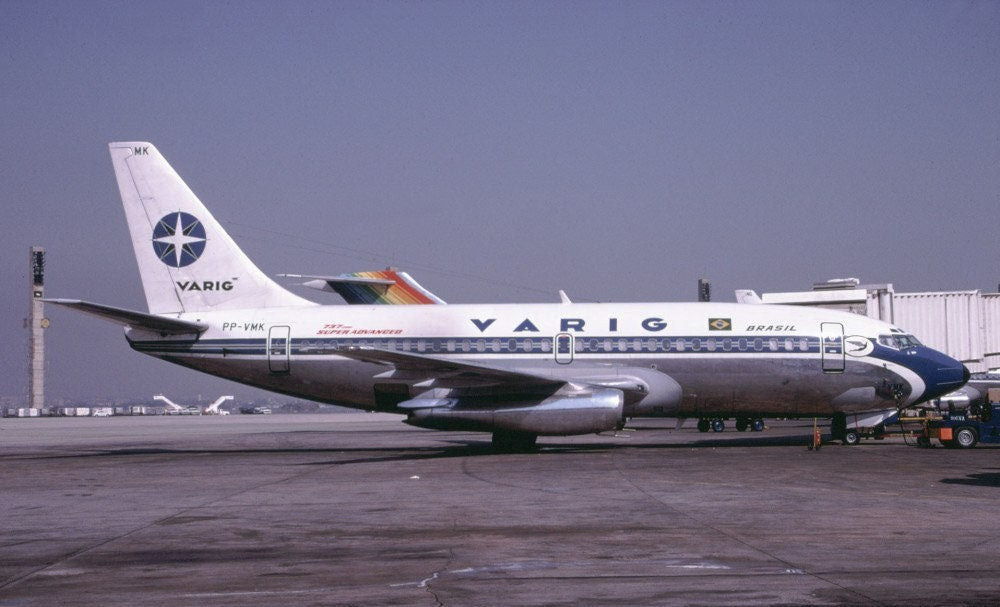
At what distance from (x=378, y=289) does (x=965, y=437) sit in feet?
110

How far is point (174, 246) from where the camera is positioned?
31625 millimetres

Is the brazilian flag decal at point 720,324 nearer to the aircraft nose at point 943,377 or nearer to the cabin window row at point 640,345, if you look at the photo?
the cabin window row at point 640,345

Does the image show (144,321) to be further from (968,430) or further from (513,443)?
(968,430)

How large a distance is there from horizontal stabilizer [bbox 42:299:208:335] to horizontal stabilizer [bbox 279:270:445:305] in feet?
80.3

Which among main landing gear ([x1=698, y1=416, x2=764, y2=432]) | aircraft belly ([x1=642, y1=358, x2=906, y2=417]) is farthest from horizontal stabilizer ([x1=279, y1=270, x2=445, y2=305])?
aircraft belly ([x1=642, y1=358, x2=906, y2=417])

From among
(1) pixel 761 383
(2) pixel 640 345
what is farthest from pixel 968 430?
(2) pixel 640 345

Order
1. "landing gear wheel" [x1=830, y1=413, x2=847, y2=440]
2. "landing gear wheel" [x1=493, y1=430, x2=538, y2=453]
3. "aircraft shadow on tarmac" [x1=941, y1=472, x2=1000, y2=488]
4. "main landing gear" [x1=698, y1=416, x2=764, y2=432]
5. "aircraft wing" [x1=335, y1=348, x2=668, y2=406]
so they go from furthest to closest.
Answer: "main landing gear" [x1=698, y1=416, x2=764, y2=432] → "landing gear wheel" [x1=830, y1=413, x2=847, y2=440] → "landing gear wheel" [x1=493, y1=430, x2=538, y2=453] → "aircraft wing" [x1=335, y1=348, x2=668, y2=406] → "aircraft shadow on tarmac" [x1=941, y1=472, x2=1000, y2=488]

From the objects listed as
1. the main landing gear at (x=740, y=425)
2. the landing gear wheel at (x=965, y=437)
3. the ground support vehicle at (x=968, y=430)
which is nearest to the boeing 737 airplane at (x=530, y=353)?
the ground support vehicle at (x=968, y=430)

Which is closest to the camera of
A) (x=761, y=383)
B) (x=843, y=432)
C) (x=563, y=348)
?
(x=761, y=383)

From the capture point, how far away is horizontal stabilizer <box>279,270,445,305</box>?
55.4m

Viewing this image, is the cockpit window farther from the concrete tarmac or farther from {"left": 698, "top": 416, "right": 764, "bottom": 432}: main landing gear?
{"left": 698, "top": 416, "right": 764, "bottom": 432}: main landing gear

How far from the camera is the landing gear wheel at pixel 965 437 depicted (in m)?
28.6

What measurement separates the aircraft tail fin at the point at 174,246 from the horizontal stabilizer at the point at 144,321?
3.89ft

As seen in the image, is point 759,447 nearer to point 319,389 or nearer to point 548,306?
point 548,306
